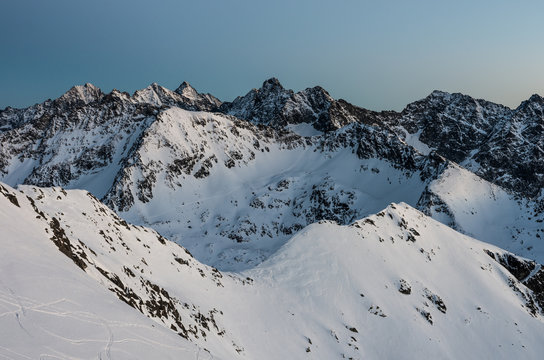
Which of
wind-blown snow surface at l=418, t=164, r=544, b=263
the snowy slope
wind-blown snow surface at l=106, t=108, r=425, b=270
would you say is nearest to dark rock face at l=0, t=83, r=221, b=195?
wind-blown snow surface at l=106, t=108, r=425, b=270

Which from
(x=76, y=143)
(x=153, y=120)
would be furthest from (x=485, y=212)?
(x=76, y=143)

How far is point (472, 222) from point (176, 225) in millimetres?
82109

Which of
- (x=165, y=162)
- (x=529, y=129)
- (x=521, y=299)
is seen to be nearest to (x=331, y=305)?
(x=521, y=299)

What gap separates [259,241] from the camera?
106 meters

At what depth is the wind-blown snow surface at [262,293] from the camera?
13.4m

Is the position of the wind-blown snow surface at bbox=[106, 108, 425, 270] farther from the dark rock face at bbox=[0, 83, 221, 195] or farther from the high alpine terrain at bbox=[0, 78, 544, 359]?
the dark rock face at bbox=[0, 83, 221, 195]

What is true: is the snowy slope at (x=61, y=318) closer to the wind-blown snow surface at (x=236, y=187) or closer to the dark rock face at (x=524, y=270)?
the dark rock face at (x=524, y=270)

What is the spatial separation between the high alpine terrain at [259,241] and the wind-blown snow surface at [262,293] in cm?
14

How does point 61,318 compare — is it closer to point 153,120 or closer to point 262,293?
point 262,293

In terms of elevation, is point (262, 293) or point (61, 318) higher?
point (61, 318)

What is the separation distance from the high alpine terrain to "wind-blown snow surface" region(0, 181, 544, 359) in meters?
0.14

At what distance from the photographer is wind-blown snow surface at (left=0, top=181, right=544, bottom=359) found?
13.4 m

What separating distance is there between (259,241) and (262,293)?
6040 cm

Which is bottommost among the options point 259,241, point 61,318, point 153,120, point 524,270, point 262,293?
point 259,241
